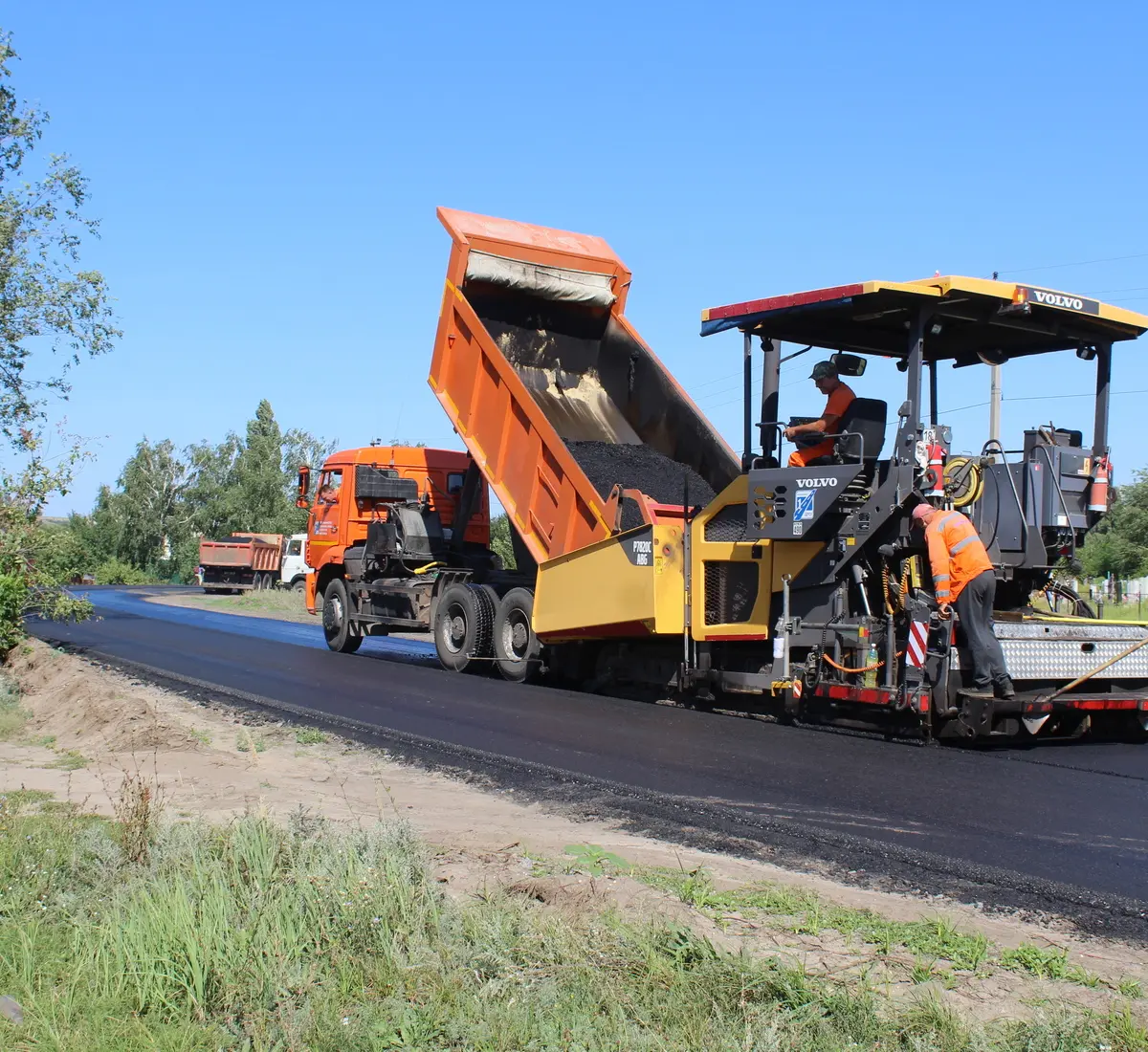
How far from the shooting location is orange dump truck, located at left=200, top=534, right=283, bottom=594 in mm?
45406

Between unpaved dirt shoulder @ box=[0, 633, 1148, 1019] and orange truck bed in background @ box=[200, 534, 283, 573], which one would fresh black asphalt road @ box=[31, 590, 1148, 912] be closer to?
unpaved dirt shoulder @ box=[0, 633, 1148, 1019]

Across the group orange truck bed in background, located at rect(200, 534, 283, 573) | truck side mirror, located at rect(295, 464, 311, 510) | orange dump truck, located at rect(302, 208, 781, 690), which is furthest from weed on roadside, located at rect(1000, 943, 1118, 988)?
orange truck bed in background, located at rect(200, 534, 283, 573)

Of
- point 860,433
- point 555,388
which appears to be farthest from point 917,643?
point 555,388

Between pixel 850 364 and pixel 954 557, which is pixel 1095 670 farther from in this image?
pixel 850 364

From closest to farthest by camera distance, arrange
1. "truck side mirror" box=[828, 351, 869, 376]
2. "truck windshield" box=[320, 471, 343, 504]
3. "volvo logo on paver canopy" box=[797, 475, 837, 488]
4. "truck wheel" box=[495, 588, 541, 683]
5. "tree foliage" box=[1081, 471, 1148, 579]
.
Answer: "volvo logo on paver canopy" box=[797, 475, 837, 488], "truck side mirror" box=[828, 351, 869, 376], "truck wheel" box=[495, 588, 541, 683], "truck windshield" box=[320, 471, 343, 504], "tree foliage" box=[1081, 471, 1148, 579]

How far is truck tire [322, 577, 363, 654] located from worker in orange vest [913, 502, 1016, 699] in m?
10.2

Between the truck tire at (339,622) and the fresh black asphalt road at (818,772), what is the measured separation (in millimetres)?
3109

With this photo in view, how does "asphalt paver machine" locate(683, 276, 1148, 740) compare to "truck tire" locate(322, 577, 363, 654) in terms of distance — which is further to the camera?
→ "truck tire" locate(322, 577, 363, 654)

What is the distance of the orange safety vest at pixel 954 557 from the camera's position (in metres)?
7.93

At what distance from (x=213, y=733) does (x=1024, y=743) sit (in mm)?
5891

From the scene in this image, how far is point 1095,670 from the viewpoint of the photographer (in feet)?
27.6

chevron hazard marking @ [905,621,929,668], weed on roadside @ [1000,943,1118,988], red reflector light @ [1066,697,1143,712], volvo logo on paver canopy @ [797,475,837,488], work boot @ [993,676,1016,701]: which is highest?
volvo logo on paver canopy @ [797,475,837,488]

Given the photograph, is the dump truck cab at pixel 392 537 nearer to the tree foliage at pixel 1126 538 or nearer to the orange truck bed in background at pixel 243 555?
the tree foliage at pixel 1126 538

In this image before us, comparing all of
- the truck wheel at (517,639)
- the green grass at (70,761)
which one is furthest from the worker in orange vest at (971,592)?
the green grass at (70,761)
